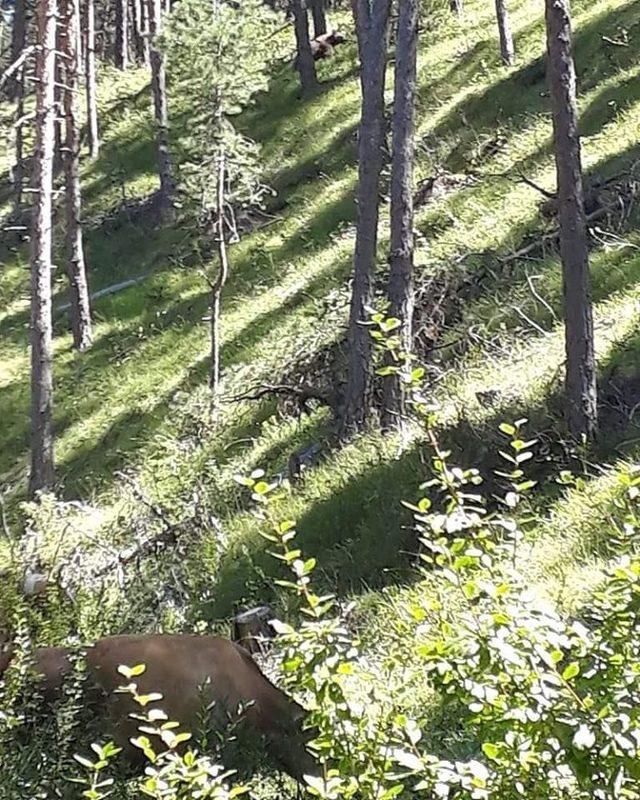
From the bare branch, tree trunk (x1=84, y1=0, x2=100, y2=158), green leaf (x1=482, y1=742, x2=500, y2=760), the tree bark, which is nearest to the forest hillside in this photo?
green leaf (x1=482, y1=742, x2=500, y2=760)

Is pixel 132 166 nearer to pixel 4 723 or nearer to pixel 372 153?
pixel 372 153

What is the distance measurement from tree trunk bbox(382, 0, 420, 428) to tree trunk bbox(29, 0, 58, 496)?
19.5 feet

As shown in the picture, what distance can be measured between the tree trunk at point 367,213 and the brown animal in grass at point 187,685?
6.12 meters

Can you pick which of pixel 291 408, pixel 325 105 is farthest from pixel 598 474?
pixel 325 105

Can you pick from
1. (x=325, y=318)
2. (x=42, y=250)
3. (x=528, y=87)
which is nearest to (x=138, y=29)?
(x=528, y=87)

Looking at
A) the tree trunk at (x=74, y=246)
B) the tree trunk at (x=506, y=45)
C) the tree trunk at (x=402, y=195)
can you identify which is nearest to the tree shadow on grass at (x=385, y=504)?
the tree trunk at (x=402, y=195)

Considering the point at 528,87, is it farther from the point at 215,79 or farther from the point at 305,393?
the point at 305,393

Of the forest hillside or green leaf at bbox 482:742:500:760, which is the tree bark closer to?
the forest hillside

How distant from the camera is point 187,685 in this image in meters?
4.68

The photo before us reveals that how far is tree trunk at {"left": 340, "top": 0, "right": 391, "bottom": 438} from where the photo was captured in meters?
10.8

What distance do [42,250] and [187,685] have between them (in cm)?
1088

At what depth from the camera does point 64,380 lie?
21.0 metres

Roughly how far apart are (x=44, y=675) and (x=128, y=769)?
55 cm

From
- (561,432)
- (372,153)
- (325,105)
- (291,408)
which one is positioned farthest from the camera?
(325,105)
